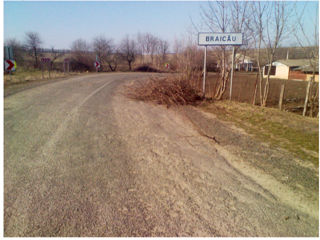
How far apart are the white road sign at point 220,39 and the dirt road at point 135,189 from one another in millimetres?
4797

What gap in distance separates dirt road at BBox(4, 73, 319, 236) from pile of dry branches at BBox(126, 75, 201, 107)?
4118mm

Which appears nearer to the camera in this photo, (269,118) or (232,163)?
(232,163)

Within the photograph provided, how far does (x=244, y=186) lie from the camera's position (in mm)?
3496

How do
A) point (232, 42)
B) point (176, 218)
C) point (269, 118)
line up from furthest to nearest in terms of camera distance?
point (232, 42), point (269, 118), point (176, 218)

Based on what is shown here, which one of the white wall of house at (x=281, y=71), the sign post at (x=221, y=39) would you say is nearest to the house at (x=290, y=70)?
the white wall of house at (x=281, y=71)

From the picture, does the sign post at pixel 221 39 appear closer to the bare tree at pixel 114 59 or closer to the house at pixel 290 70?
the house at pixel 290 70

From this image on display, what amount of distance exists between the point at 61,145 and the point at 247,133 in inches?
175

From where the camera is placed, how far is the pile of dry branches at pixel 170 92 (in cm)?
1016

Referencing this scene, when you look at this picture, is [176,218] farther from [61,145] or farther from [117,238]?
[61,145]

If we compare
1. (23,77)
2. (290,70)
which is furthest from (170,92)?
(290,70)

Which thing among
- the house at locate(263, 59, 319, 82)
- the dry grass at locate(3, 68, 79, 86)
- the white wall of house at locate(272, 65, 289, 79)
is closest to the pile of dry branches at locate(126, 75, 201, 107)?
the dry grass at locate(3, 68, 79, 86)

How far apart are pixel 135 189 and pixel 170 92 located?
7.34m

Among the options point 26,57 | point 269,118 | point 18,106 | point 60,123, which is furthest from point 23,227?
point 26,57

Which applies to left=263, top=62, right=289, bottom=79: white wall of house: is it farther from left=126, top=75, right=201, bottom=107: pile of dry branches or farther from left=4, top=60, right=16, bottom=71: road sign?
left=4, top=60, right=16, bottom=71: road sign
